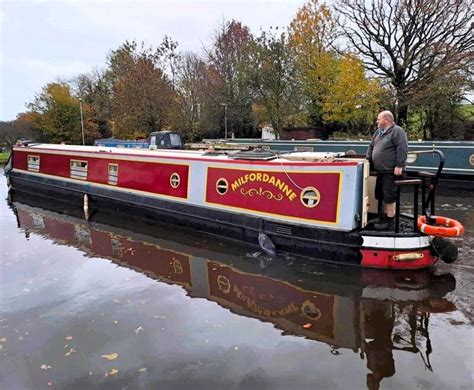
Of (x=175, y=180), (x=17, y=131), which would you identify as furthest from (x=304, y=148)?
(x=17, y=131)

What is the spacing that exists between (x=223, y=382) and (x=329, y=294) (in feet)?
6.71

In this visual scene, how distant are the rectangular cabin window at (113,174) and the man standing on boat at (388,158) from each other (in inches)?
230

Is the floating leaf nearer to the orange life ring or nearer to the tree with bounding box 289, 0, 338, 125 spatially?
the orange life ring

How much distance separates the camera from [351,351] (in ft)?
11.7

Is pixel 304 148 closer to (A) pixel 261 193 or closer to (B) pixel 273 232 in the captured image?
(A) pixel 261 193

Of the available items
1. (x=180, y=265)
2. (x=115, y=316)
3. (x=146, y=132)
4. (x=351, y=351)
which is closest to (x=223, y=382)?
(x=351, y=351)

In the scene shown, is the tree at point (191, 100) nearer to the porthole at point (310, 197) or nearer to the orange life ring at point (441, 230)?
the porthole at point (310, 197)

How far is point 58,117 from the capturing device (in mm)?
34281

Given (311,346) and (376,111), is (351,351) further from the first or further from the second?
(376,111)

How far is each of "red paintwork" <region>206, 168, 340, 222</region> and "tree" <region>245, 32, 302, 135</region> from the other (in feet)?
55.8

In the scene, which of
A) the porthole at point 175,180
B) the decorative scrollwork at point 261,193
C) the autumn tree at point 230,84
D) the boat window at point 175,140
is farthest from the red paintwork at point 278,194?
the autumn tree at point 230,84

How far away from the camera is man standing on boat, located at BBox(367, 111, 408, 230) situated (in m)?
5.23

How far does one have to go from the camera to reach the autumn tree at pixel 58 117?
112ft

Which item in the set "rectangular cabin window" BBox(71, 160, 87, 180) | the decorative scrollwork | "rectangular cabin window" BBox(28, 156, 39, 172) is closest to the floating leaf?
the decorative scrollwork
